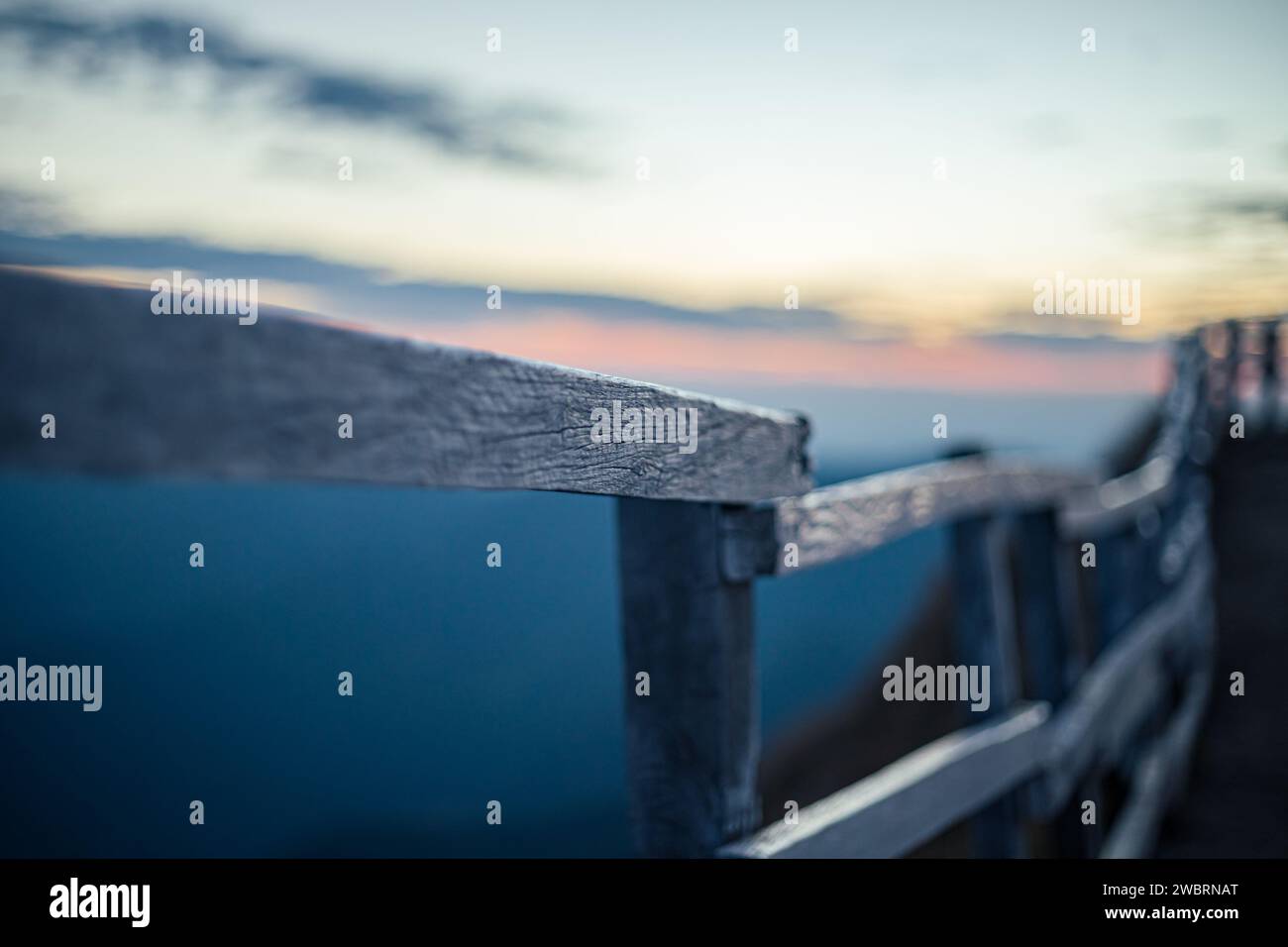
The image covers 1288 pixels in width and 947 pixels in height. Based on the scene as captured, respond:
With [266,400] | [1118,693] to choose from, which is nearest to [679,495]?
[266,400]

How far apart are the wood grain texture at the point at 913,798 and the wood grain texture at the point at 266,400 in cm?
108

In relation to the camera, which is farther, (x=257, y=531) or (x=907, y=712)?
(x=907, y=712)

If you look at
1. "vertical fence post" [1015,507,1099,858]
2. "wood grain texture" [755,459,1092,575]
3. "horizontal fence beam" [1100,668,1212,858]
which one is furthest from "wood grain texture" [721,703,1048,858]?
"horizontal fence beam" [1100,668,1212,858]

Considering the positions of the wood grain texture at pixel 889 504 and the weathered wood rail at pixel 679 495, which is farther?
the wood grain texture at pixel 889 504

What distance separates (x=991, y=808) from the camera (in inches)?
133

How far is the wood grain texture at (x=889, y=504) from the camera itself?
2078 mm

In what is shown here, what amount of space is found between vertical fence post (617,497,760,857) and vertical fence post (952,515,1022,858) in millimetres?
1613

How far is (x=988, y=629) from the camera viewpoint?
11.1 feet

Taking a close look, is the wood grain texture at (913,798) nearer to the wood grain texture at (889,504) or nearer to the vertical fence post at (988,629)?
the vertical fence post at (988,629)

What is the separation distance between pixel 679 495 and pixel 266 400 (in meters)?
0.91

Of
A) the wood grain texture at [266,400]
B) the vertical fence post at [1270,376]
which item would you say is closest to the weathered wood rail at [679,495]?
the wood grain texture at [266,400]
